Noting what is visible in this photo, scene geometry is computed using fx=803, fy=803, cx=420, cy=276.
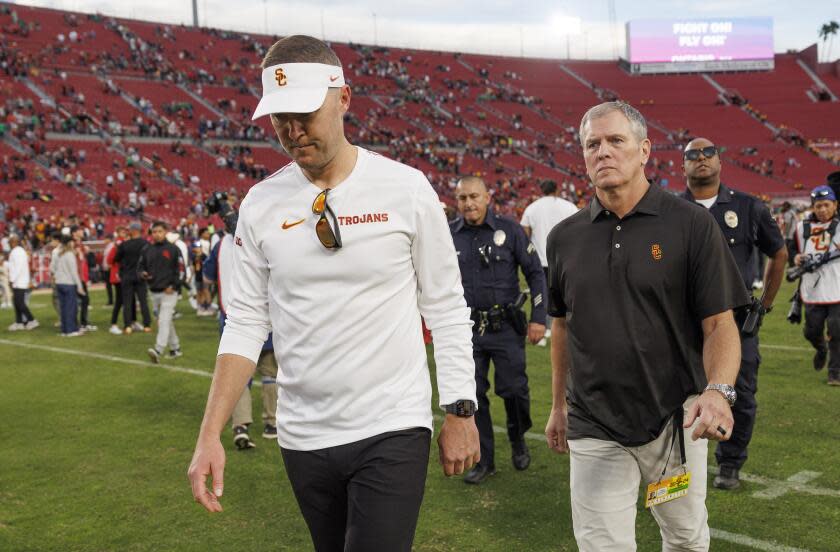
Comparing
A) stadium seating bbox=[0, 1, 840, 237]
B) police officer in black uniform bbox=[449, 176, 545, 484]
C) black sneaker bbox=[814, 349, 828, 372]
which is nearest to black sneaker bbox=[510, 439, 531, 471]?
police officer in black uniform bbox=[449, 176, 545, 484]

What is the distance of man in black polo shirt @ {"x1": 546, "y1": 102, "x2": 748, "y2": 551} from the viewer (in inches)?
120

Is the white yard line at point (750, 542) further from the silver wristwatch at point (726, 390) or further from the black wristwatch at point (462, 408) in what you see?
the black wristwatch at point (462, 408)

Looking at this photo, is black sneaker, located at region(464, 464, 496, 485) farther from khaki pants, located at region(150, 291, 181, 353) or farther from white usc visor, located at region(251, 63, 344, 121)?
khaki pants, located at region(150, 291, 181, 353)

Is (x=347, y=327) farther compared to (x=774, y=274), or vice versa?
(x=774, y=274)

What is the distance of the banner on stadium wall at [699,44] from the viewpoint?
72.7m

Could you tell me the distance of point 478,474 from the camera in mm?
5914

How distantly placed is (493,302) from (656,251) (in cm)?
298

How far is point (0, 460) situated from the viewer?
6.96 m

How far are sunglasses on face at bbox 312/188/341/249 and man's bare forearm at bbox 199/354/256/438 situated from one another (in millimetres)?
505

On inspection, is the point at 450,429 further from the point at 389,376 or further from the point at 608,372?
the point at 608,372

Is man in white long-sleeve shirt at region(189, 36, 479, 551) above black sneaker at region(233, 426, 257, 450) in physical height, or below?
above

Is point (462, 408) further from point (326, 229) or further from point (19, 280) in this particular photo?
point (19, 280)

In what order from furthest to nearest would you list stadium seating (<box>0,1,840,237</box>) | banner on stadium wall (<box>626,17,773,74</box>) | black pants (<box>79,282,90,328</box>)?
banner on stadium wall (<box>626,17,773,74</box>)
stadium seating (<box>0,1,840,237</box>)
black pants (<box>79,282,90,328</box>)

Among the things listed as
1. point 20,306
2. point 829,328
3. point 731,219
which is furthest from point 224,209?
point 20,306
